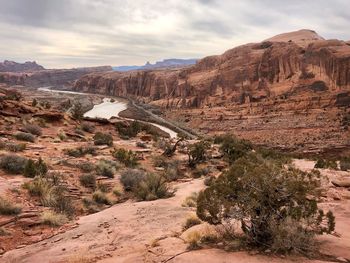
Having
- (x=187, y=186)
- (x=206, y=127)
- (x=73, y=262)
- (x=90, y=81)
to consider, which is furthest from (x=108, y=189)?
(x=90, y=81)

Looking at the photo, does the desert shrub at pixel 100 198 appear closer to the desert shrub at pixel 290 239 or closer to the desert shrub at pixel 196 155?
the desert shrub at pixel 290 239

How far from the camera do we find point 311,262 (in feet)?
17.4

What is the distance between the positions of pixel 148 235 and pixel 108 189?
5.47 meters

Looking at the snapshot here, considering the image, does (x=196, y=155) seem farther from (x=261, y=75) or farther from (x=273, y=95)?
(x=261, y=75)

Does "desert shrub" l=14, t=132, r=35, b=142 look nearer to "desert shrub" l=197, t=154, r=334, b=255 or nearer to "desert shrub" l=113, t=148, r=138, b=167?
"desert shrub" l=113, t=148, r=138, b=167

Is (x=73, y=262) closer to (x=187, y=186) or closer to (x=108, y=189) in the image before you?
(x=108, y=189)

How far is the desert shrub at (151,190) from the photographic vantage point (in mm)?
11328

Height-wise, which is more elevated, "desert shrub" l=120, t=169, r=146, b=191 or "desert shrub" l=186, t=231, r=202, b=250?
"desert shrub" l=186, t=231, r=202, b=250

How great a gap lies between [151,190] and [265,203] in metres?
5.92

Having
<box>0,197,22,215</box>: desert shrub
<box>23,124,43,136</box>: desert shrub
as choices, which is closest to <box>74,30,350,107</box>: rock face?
<box>23,124,43,136</box>: desert shrub

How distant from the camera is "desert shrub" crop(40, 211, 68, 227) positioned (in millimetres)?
8836

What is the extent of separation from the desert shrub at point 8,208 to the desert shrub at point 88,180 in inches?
146

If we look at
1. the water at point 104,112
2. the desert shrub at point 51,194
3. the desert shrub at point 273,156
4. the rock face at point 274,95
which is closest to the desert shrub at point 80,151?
the desert shrub at point 51,194

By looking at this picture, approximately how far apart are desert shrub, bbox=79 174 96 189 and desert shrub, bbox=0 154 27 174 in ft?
6.73
